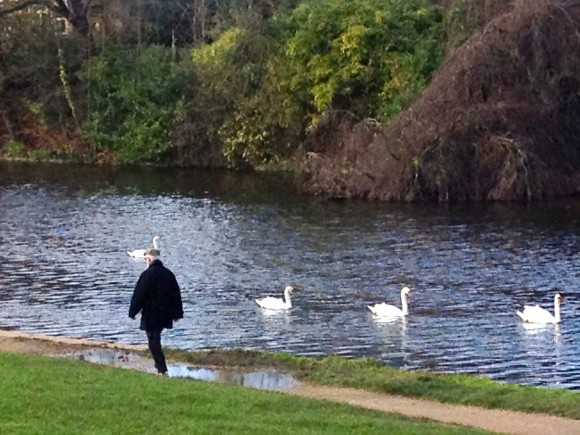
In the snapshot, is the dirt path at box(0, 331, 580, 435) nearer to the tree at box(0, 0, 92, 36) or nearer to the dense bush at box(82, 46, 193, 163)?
the dense bush at box(82, 46, 193, 163)

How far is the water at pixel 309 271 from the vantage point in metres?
24.5

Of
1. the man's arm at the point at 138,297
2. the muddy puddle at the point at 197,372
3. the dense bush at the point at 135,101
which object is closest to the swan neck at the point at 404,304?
the muddy puddle at the point at 197,372

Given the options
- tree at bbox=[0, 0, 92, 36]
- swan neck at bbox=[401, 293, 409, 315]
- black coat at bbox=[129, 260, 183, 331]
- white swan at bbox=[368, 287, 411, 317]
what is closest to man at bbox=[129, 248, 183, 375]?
black coat at bbox=[129, 260, 183, 331]

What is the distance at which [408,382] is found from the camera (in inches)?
685

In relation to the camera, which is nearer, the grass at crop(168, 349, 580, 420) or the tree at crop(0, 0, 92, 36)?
the grass at crop(168, 349, 580, 420)

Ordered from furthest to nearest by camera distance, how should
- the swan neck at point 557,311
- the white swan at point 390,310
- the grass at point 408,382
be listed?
the white swan at point 390,310 < the swan neck at point 557,311 < the grass at point 408,382

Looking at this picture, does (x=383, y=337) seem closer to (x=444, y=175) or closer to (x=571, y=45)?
(x=444, y=175)

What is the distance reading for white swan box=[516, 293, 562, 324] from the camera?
25.9 m

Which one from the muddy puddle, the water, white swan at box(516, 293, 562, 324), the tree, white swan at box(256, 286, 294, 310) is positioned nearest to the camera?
the muddy puddle

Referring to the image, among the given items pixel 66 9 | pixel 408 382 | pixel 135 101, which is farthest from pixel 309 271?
pixel 66 9

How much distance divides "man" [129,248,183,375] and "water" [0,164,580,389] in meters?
6.08

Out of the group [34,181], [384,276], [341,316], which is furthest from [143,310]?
[34,181]

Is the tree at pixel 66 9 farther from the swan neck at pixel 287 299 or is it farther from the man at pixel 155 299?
the man at pixel 155 299

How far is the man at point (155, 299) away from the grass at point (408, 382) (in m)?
1.92
